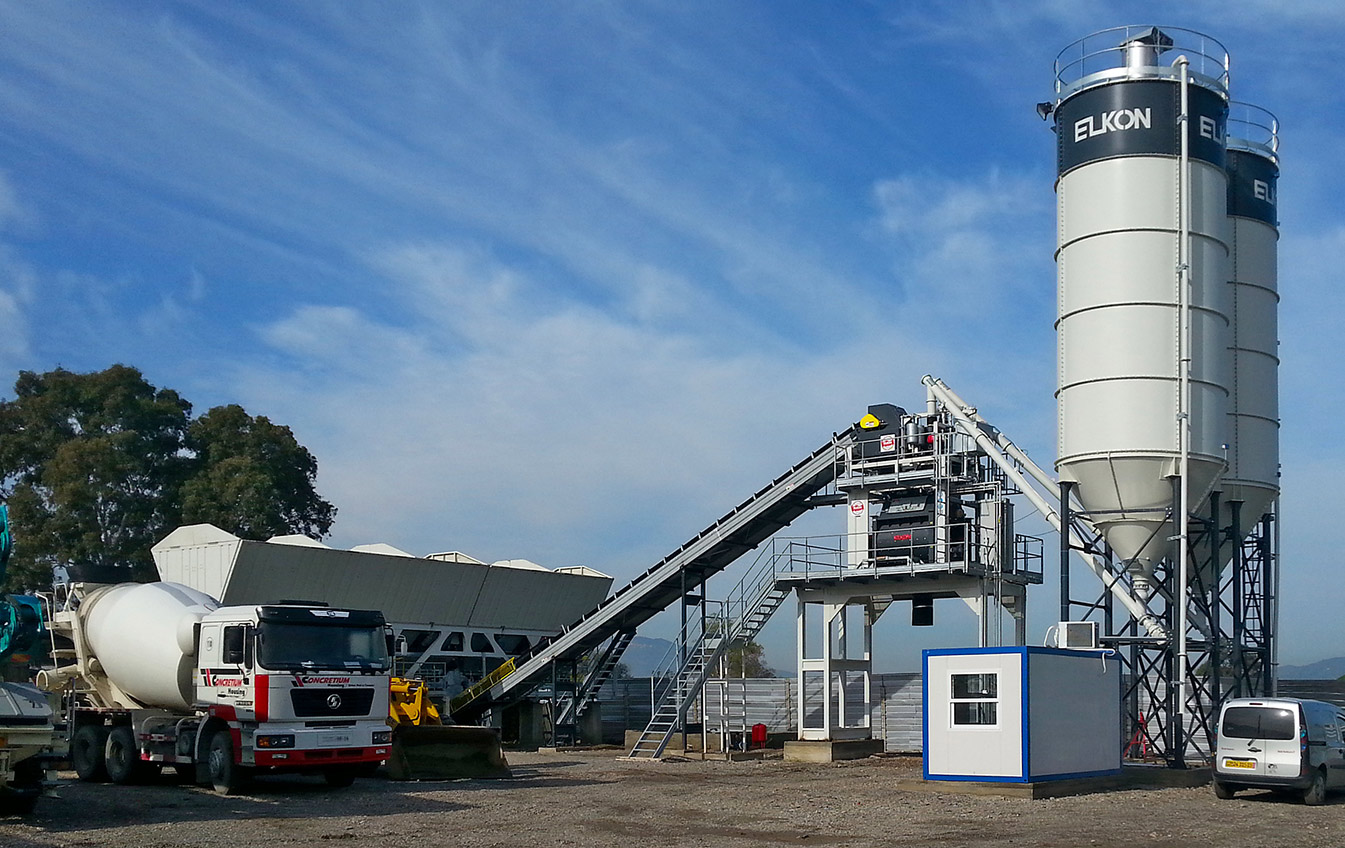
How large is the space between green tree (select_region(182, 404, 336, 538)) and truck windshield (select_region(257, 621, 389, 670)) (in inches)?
1467

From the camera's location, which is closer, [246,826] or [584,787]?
[246,826]

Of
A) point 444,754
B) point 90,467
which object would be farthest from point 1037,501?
point 90,467

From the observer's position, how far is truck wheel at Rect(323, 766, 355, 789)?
891 inches

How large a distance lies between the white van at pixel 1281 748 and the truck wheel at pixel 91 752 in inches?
779

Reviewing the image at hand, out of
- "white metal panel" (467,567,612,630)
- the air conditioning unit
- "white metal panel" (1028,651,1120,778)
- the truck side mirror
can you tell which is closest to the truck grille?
the truck side mirror

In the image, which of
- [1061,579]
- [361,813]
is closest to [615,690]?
[1061,579]

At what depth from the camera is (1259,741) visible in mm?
21125

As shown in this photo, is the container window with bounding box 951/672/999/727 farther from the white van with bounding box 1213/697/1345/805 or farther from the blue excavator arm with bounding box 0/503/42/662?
the blue excavator arm with bounding box 0/503/42/662

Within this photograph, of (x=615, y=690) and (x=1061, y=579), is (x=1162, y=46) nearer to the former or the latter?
(x=1061, y=579)

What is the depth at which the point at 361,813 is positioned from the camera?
1884 centimetres

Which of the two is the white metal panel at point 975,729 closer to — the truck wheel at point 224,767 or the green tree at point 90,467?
the truck wheel at point 224,767

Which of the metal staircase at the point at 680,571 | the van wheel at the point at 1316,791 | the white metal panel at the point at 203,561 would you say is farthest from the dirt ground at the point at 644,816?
the white metal panel at the point at 203,561

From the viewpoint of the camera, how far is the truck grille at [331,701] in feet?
69.5

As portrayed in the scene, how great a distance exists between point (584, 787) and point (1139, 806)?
9.40 metres
